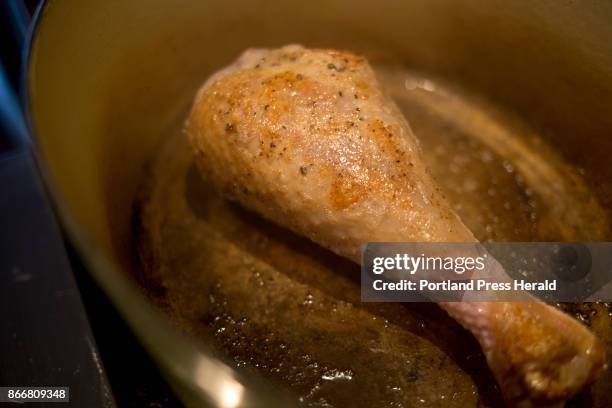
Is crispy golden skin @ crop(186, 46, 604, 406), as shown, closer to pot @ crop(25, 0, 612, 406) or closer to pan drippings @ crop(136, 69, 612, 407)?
pan drippings @ crop(136, 69, 612, 407)

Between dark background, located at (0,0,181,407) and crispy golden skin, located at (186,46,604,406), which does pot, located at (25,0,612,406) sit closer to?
dark background, located at (0,0,181,407)

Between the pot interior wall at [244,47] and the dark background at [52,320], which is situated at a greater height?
the pot interior wall at [244,47]

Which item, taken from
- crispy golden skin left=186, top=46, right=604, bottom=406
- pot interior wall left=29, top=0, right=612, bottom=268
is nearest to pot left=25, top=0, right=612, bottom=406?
pot interior wall left=29, top=0, right=612, bottom=268

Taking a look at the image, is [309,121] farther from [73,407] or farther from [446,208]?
[73,407]

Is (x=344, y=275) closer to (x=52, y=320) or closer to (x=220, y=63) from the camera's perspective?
(x=52, y=320)

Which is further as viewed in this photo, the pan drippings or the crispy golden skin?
the pan drippings

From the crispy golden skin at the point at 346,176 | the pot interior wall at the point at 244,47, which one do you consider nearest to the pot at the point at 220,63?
the pot interior wall at the point at 244,47

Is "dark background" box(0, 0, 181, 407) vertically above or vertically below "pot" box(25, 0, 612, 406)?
below

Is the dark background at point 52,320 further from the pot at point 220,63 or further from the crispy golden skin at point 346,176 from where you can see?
the crispy golden skin at point 346,176

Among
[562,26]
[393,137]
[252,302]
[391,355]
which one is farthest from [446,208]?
[562,26]
